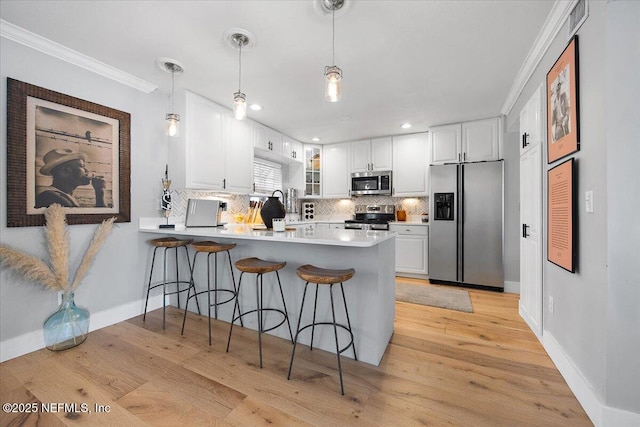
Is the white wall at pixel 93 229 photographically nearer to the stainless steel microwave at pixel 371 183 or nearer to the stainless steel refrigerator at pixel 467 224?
the stainless steel microwave at pixel 371 183

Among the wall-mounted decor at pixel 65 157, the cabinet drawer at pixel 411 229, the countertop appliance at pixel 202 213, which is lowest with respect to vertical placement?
the cabinet drawer at pixel 411 229

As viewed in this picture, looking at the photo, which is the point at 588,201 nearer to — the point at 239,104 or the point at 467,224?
the point at 239,104

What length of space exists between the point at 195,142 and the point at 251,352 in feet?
7.48

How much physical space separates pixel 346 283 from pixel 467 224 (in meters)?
2.73

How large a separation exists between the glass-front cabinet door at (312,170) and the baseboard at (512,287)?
3378 millimetres

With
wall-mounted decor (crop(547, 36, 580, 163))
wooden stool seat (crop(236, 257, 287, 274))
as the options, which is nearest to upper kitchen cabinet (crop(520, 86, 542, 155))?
wall-mounted decor (crop(547, 36, 580, 163))

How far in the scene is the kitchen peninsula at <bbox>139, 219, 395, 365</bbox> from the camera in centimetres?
185

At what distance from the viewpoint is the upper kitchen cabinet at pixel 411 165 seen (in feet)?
Answer: 14.5

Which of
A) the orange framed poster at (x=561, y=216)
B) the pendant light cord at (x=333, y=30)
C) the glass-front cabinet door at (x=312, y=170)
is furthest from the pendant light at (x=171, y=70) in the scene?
the orange framed poster at (x=561, y=216)

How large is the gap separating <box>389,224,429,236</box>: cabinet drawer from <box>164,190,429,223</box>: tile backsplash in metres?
0.67

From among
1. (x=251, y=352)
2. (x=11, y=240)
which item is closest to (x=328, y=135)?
(x=251, y=352)

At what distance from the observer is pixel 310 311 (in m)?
2.12

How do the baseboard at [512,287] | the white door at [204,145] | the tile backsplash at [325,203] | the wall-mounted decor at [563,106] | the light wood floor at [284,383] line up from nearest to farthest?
1. the light wood floor at [284,383]
2. the wall-mounted decor at [563,106]
3. the white door at [204,145]
4. the tile backsplash at [325,203]
5. the baseboard at [512,287]

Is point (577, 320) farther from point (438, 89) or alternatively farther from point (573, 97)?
point (438, 89)
